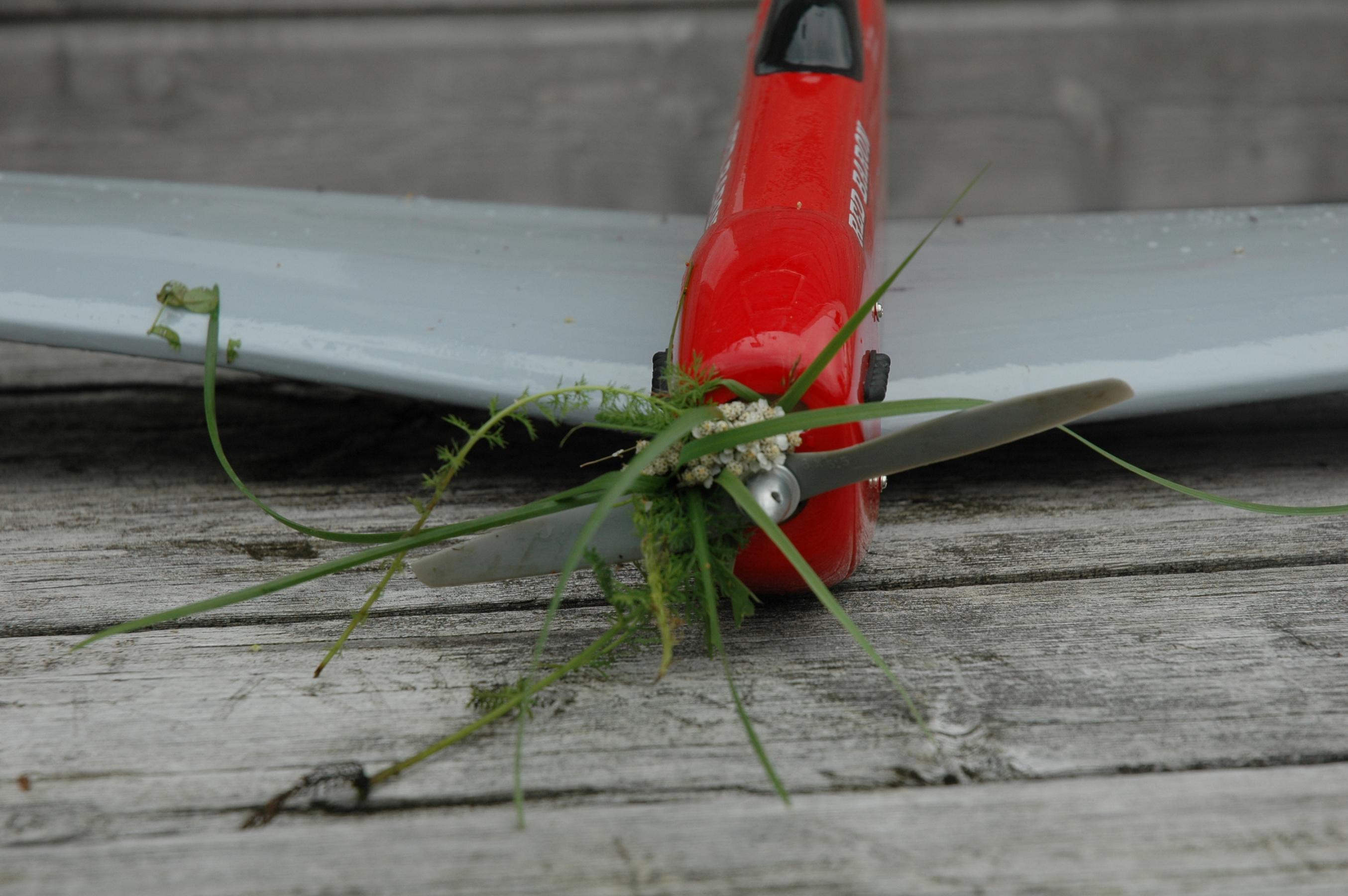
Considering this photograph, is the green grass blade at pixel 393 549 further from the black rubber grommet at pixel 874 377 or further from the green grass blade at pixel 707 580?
the black rubber grommet at pixel 874 377

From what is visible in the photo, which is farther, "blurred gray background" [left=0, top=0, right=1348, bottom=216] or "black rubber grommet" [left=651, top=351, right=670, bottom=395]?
"blurred gray background" [left=0, top=0, right=1348, bottom=216]

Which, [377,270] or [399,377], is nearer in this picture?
[399,377]

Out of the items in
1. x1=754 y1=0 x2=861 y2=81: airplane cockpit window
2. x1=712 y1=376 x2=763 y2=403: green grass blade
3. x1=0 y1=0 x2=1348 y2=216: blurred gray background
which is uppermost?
x1=0 y1=0 x2=1348 y2=216: blurred gray background

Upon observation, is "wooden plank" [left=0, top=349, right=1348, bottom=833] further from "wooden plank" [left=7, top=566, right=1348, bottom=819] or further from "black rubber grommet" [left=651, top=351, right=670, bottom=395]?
"black rubber grommet" [left=651, top=351, right=670, bottom=395]

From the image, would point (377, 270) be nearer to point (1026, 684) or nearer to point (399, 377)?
point (399, 377)

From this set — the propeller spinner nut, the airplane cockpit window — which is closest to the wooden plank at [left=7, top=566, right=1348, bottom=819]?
the propeller spinner nut

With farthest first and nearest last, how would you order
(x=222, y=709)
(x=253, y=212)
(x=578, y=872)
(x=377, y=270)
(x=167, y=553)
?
(x=253, y=212) → (x=377, y=270) → (x=167, y=553) → (x=222, y=709) → (x=578, y=872)

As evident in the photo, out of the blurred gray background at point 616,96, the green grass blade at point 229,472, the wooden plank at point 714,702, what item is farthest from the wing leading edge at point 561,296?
the blurred gray background at point 616,96

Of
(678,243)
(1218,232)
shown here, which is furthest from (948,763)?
(1218,232)
